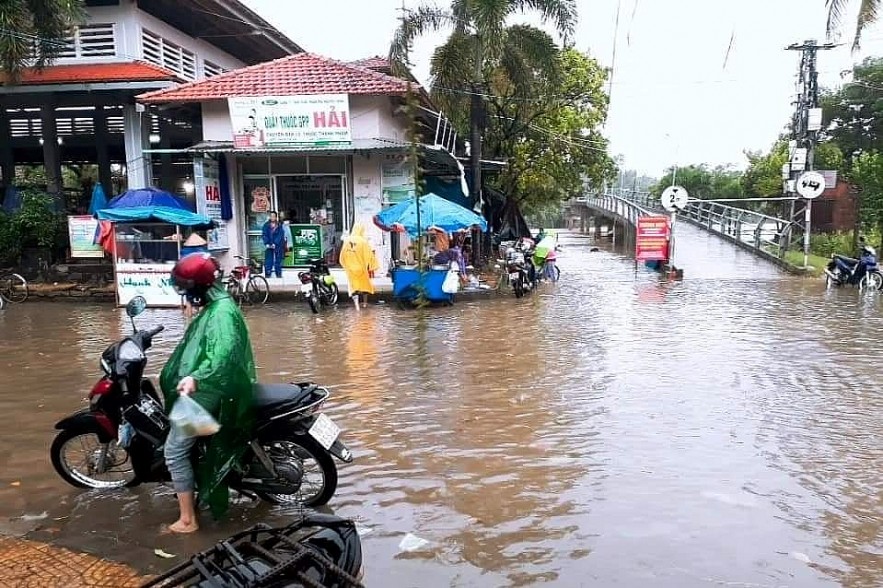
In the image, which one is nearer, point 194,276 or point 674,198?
point 194,276

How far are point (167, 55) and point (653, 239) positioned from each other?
13.2 meters

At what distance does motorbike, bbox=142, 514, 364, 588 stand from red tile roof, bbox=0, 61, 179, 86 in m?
13.8

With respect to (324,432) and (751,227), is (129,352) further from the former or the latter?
(751,227)

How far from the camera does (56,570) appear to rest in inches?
138

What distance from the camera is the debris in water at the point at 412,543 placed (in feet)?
12.2

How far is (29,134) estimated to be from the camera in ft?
73.0

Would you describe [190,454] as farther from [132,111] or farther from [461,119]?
[461,119]

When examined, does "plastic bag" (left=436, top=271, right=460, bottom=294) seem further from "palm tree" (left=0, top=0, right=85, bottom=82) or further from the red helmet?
the red helmet

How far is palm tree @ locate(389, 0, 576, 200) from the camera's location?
15.3 meters

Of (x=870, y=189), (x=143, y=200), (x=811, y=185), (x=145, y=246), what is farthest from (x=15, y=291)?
(x=870, y=189)

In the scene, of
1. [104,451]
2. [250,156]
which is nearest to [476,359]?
[104,451]

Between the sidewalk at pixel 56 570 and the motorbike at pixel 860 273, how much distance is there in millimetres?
15684

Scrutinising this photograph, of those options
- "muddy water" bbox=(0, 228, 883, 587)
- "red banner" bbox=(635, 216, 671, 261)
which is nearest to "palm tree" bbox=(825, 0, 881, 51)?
"muddy water" bbox=(0, 228, 883, 587)

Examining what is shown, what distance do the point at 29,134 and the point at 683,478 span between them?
78.0ft
